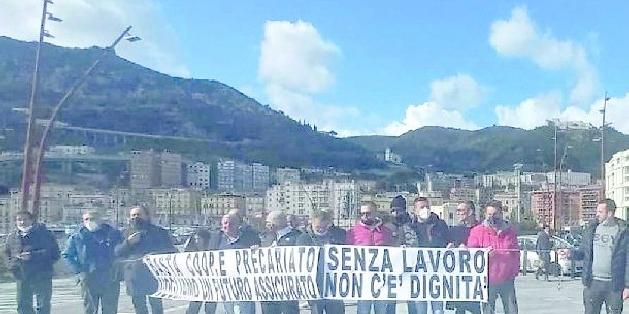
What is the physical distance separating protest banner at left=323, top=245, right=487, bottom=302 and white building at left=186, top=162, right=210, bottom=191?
51843 mm

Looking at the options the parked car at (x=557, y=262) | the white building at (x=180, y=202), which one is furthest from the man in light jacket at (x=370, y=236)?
the white building at (x=180, y=202)

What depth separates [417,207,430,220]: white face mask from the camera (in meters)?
10.9

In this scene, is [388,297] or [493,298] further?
[493,298]

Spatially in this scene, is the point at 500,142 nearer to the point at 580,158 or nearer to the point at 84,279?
the point at 580,158

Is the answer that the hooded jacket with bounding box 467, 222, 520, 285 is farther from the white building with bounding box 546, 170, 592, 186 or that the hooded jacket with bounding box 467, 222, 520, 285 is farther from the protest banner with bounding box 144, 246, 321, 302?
the white building with bounding box 546, 170, 592, 186

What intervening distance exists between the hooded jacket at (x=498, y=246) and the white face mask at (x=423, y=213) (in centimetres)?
76

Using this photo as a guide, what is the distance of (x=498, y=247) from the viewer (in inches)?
403

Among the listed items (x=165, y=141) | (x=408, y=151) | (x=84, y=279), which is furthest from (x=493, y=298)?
(x=408, y=151)

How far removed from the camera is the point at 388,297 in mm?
9820

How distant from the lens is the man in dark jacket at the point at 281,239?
10.2 m

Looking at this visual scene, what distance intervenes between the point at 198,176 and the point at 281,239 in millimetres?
57411

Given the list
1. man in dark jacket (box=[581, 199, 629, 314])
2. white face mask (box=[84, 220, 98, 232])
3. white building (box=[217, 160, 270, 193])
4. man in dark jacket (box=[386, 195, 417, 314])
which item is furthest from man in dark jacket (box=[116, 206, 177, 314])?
white building (box=[217, 160, 270, 193])

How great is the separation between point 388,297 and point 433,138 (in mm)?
117682

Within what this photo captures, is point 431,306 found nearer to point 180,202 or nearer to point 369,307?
point 369,307
